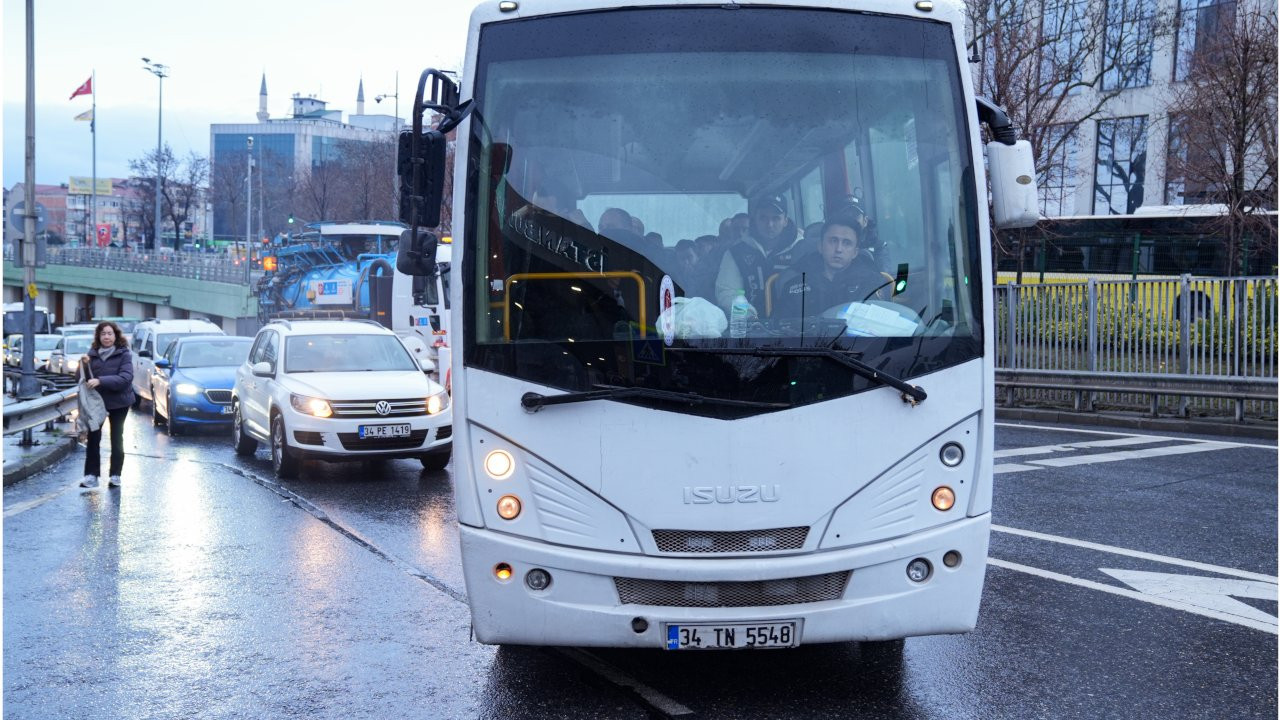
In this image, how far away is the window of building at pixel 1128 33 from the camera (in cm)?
2978

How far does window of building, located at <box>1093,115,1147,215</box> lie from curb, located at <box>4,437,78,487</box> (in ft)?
112

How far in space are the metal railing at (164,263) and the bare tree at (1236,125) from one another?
41.8 metres

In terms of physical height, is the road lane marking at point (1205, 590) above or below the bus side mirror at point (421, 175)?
below

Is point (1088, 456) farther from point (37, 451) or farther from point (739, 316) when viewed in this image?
point (37, 451)

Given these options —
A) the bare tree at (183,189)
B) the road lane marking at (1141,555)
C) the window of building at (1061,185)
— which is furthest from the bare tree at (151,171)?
the road lane marking at (1141,555)

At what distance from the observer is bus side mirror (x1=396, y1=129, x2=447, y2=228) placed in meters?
5.77

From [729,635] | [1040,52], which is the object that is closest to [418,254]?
[729,635]

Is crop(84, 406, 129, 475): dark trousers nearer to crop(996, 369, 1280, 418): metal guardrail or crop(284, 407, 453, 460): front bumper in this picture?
crop(284, 407, 453, 460): front bumper

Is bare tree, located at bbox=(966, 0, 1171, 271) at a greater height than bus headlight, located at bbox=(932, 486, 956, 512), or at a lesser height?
greater

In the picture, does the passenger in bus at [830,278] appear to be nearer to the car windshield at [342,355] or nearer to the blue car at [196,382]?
the car windshield at [342,355]

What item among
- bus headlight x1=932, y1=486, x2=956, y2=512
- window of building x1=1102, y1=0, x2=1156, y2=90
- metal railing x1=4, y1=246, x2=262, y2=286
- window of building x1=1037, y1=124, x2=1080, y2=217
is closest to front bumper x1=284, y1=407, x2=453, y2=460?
bus headlight x1=932, y1=486, x2=956, y2=512

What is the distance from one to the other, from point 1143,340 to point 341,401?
11.3 m

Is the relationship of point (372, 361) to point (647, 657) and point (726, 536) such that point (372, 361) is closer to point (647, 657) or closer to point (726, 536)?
point (647, 657)

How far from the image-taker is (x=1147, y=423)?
58.8 ft
